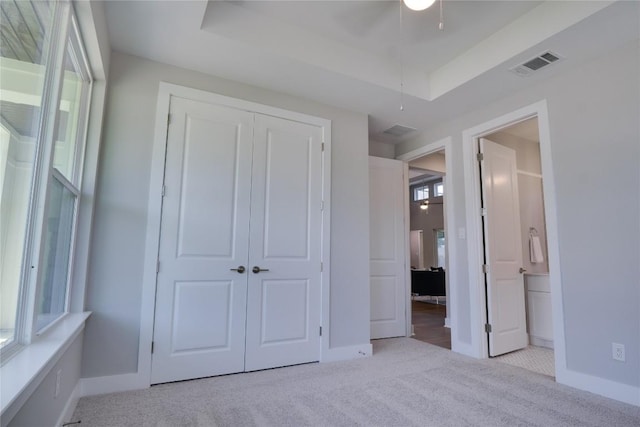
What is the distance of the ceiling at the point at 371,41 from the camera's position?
7.86 ft

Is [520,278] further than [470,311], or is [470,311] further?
[520,278]

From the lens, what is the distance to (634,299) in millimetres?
2402

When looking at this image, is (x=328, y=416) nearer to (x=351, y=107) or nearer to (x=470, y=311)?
(x=470, y=311)

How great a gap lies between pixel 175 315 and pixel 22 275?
1.32m

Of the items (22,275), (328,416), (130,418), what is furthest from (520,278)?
(22,275)

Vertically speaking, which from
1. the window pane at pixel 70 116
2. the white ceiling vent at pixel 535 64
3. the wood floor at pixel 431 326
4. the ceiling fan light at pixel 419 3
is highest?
the ceiling fan light at pixel 419 3

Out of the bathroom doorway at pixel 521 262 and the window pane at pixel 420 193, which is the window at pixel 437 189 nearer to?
the window pane at pixel 420 193

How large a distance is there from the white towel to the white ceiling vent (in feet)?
7.82

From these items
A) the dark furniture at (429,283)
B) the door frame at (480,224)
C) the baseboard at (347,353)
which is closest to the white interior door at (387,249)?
the baseboard at (347,353)

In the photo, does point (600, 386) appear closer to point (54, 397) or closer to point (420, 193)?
point (54, 397)

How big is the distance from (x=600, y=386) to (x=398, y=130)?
3192mm

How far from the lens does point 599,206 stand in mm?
2619

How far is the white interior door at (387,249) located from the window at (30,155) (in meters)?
3.23

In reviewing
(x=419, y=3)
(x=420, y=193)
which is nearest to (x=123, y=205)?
(x=419, y=3)
